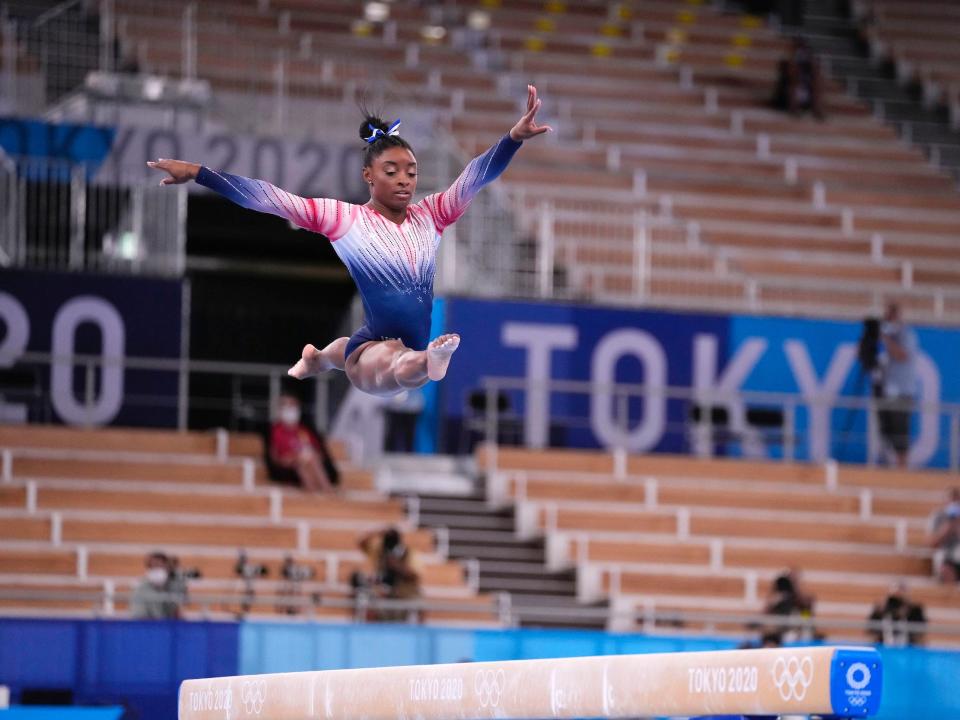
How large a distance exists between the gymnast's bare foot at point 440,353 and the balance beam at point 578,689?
1317mm

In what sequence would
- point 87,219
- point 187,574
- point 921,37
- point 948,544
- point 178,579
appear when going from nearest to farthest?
point 187,574 → point 178,579 → point 948,544 → point 87,219 → point 921,37

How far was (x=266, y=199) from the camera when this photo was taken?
7949 millimetres

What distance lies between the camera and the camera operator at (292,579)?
13781 mm

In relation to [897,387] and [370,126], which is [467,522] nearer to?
[897,387]

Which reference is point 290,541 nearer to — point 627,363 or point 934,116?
point 627,363

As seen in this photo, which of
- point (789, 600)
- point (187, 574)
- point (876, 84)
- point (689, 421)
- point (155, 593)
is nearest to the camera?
point (155, 593)

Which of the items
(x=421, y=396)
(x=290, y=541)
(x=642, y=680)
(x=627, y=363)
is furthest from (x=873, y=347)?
(x=642, y=680)

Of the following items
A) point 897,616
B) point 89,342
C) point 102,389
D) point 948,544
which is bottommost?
point 897,616

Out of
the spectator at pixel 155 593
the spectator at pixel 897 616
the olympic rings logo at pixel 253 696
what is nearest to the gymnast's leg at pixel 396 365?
the olympic rings logo at pixel 253 696

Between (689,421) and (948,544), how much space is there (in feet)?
9.87

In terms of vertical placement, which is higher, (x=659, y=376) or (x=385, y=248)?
(x=385, y=248)

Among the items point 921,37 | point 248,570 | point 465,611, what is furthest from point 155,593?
point 921,37

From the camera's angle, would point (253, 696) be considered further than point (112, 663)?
No

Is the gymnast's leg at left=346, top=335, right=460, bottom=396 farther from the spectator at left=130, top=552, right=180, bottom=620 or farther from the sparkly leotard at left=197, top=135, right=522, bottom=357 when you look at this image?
the spectator at left=130, top=552, right=180, bottom=620
